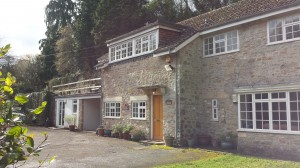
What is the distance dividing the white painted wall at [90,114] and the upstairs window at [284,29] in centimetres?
1609

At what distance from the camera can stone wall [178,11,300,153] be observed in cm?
1162

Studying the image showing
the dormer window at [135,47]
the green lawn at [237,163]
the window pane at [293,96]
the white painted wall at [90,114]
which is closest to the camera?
the green lawn at [237,163]

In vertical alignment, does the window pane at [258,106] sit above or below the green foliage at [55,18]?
below

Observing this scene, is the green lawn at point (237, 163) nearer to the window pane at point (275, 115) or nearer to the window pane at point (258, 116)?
the window pane at point (275, 115)

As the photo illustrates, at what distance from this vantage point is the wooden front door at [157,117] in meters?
15.9

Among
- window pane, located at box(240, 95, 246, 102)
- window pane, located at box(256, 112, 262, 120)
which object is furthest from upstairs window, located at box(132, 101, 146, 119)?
window pane, located at box(256, 112, 262, 120)

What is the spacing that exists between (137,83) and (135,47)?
2.33m

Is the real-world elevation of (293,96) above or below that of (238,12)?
below

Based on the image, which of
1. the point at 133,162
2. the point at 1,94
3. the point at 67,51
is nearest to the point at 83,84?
the point at 67,51

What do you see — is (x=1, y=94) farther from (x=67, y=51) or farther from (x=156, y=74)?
(x=67, y=51)

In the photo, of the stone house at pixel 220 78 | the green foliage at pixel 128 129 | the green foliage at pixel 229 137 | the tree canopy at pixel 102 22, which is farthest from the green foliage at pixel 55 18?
the green foliage at pixel 229 137

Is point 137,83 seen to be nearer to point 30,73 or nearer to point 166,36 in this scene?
point 166,36

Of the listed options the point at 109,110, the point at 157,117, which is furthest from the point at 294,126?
the point at 109,110

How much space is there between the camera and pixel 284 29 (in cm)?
1159
